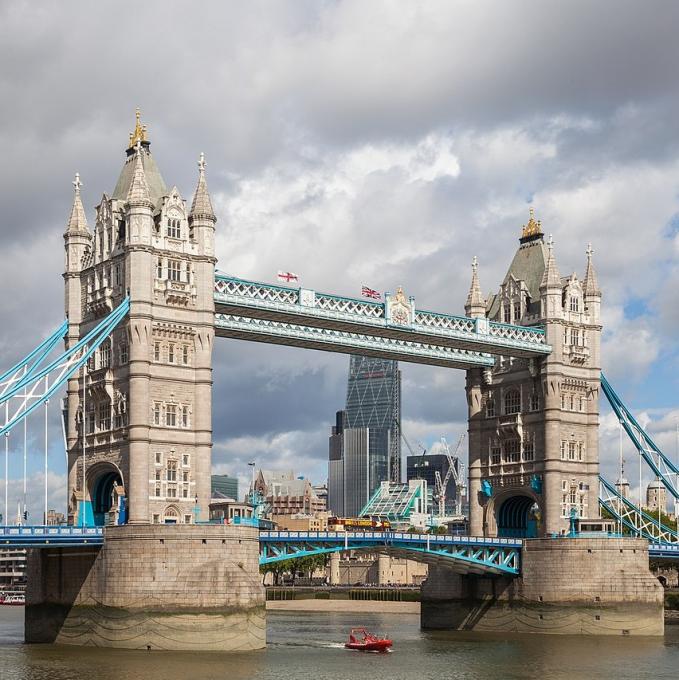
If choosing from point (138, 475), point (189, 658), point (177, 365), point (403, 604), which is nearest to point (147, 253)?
point (177, 365)

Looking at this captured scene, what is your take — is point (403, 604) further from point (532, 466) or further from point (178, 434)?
point (178, 434)

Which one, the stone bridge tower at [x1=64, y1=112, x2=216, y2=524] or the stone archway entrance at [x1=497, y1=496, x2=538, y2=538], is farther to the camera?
the stone archway entrance at [x1=497, y1=496, x2=538, y2=538]

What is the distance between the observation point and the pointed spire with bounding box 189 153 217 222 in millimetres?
93375

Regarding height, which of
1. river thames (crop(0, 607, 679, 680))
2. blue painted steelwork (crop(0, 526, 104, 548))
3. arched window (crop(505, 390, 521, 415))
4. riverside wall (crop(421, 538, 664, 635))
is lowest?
river thames (crop(0, 607, 679, 680))

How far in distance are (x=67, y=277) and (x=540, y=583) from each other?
4148 centimetres

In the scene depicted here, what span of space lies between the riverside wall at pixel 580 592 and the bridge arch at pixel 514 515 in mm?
8533

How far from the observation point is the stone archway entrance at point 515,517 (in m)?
116

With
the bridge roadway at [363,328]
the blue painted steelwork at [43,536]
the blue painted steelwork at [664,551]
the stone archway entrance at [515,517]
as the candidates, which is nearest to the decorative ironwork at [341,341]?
the bridge roadway at [363,328]

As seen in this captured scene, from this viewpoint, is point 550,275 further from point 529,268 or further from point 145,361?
point 145,361

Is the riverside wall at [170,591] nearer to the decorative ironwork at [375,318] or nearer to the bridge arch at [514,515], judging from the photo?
the decorative ironwork at [375,318]

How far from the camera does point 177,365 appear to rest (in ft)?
300

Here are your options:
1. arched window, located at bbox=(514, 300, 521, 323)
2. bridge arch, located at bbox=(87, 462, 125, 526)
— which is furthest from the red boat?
arched window, located at bbox=(514, 300, 521, 323)

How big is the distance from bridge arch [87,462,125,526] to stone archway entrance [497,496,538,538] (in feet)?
118

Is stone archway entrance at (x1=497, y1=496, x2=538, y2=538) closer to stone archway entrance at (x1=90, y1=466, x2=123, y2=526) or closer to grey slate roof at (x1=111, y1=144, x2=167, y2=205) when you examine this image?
stone archway entrance at (x1=90, y1=466, x2=123, y2=526)
